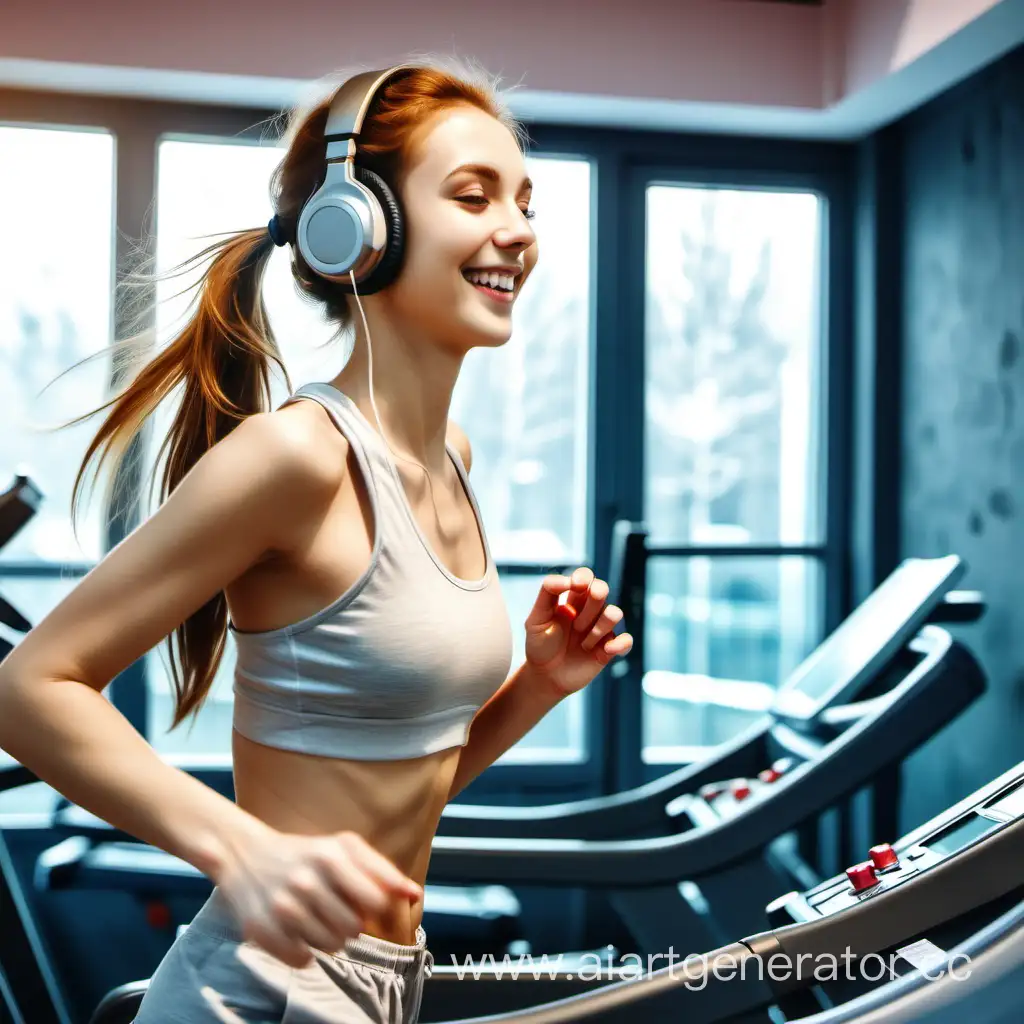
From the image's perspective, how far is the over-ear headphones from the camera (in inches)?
38.0

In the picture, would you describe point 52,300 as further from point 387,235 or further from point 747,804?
point 387,235

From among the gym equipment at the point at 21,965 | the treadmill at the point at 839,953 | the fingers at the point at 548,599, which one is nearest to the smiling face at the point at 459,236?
the fingers at the point at 548,599

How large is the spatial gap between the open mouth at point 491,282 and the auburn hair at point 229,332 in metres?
0.12

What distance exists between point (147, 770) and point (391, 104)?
67cm

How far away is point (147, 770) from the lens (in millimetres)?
761

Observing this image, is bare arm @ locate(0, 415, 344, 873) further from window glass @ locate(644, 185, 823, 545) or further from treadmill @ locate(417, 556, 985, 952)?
window glass @ locate(644, 185, 823, 545)

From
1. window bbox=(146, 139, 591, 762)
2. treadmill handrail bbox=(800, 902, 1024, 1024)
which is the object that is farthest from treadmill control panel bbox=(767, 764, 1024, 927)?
window bbox=(146, 139, 591, 762)

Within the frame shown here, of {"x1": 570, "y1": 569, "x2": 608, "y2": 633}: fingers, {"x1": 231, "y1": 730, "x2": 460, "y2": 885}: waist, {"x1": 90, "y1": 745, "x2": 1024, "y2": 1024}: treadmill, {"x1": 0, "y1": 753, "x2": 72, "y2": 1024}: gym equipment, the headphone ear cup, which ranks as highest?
the headphone ear cup

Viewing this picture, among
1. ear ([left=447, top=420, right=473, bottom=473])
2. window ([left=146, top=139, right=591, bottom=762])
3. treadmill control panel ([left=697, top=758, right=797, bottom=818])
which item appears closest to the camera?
ear ([left=447, top=420, right=473, bottom=473])

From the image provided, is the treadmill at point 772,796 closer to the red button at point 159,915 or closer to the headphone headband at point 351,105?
the red button at point 159,915

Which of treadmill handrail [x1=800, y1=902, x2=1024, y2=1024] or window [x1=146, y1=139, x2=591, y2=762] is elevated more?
window [x1=146, y1=139, x2=591, y2=762]

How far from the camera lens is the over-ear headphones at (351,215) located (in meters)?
0.96

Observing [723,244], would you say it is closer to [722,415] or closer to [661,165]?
[661,165]

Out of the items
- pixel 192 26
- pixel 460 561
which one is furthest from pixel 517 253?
pixel 192 26
